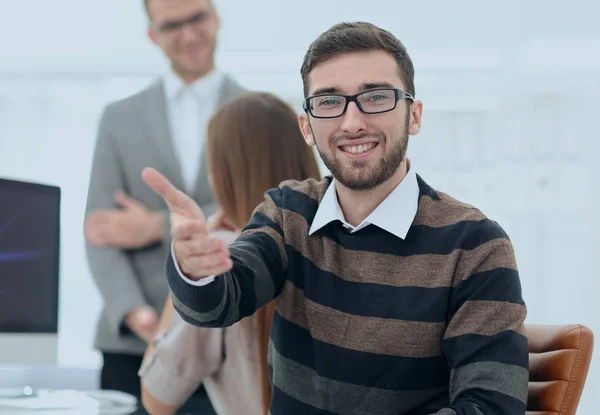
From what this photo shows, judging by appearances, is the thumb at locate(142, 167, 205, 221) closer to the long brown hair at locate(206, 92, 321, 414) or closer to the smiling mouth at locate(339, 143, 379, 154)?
the smiling mouth at locate(339, 143, 379, 154)

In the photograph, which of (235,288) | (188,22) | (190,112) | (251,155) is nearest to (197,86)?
(190,112)

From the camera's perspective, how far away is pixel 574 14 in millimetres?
3178

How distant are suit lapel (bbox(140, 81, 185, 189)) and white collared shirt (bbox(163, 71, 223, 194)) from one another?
0.02 metres

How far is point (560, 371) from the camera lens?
4.05ft

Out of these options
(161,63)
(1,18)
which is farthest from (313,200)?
(1,18)

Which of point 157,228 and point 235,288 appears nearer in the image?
point 235,288

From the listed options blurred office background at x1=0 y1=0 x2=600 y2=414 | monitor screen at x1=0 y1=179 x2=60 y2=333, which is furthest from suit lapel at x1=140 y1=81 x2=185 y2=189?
monitor screen at x1=0 y1=179 x2=60 y2=333

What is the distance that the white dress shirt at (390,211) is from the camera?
1229 mm

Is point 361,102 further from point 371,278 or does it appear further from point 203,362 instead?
point 203,362

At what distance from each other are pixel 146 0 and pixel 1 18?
889 mm

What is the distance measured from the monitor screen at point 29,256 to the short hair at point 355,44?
0.60 m

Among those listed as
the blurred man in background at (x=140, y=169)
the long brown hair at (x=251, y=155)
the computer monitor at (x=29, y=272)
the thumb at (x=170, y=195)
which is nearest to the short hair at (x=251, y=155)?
the long brown hair at (x=251, y=155)

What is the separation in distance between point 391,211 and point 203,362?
1.73ft

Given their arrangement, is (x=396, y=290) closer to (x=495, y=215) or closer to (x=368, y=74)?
(x=368, y=74)
